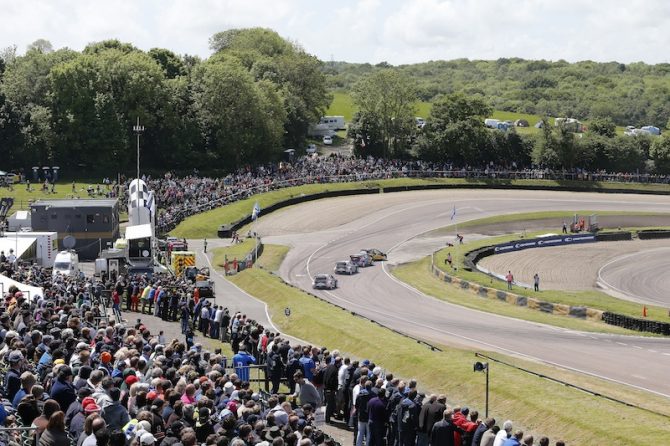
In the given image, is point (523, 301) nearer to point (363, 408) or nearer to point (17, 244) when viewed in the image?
point (17, 244)

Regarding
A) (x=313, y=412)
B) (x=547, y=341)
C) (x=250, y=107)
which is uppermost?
(x=250, y=107)

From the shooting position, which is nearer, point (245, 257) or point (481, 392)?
point (481, 392)

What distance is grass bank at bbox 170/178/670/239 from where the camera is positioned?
81312mm

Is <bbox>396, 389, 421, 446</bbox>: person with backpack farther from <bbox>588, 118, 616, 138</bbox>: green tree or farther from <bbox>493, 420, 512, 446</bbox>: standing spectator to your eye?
<bbox>588, 118, 616, 138</bbox>: green tree

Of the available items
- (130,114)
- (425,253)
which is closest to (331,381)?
(425,253)

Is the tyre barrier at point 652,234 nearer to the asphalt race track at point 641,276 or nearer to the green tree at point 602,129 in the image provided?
the asphalt race track at point 641,276

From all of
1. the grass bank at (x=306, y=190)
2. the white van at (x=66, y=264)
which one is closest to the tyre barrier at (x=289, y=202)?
the grass bank at (x=306, y=190)

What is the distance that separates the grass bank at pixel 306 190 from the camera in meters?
81.3

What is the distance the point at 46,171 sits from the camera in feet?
316

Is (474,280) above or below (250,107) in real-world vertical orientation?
below

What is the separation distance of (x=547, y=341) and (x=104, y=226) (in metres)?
31.4

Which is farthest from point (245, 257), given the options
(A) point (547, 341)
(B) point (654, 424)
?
(B) point (654, 424)

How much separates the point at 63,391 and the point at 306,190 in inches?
3119

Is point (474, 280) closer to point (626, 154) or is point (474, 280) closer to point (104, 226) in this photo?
point (104, 226)
